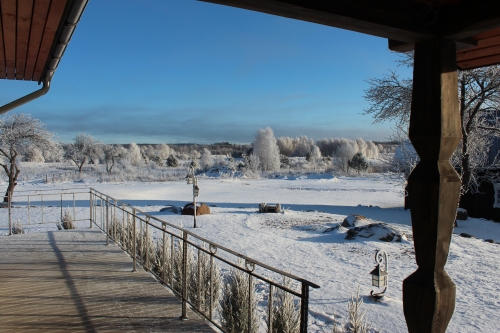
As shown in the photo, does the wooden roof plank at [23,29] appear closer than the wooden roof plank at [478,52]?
Yes

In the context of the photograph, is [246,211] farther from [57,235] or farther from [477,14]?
[477,14]

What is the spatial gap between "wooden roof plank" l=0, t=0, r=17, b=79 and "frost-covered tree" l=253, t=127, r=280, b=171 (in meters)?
52.3

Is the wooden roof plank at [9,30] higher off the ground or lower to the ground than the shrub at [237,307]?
higher

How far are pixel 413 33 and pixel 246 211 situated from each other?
1455cm

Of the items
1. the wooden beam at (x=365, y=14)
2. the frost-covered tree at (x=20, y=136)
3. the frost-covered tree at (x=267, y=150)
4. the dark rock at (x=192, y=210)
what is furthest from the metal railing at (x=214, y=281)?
the frost-covered tree at (x=267, y=150)

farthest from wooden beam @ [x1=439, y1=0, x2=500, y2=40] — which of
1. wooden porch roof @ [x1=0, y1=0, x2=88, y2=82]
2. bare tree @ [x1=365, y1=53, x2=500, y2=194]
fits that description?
bare tree @ [x1=365, y1=53, x2=500, y2=194]

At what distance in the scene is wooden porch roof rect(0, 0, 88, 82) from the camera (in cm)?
247

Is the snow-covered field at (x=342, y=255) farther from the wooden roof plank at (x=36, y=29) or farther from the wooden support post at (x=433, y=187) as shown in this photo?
the wooden roof plank at (x=36, y=29)

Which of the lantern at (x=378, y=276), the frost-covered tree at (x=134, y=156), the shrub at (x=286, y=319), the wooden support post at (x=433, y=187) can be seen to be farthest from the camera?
the frost-covered tree at (x=134, y=156)

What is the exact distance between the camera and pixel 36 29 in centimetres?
292

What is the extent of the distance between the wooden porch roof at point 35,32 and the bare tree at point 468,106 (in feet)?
40.4

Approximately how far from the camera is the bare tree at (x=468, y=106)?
512 inches

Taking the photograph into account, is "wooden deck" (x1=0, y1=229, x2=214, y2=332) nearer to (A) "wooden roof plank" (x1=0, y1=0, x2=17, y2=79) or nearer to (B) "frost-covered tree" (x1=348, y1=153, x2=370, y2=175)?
(A) "wooden roof plank" (x1=0, y1=0, x2=17, y2=79)

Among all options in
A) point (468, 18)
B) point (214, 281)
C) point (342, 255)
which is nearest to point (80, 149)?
point (342, 255)
